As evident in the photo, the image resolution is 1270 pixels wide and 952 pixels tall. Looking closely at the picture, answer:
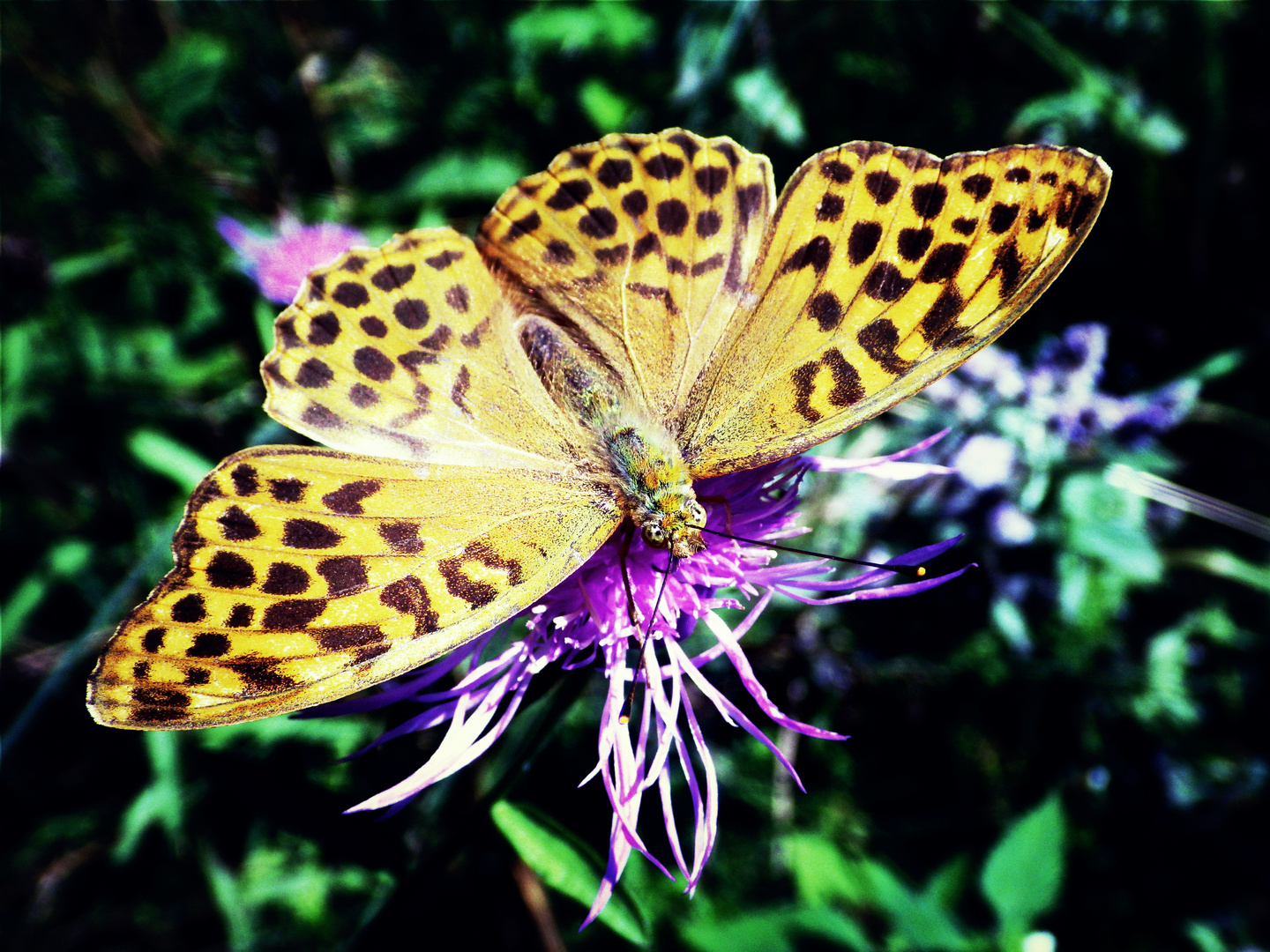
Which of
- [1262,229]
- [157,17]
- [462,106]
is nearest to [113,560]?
[462,106]

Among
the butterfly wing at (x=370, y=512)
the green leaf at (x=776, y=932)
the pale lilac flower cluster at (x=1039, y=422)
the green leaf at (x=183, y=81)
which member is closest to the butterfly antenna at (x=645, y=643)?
the butterfly wing at (x=370, y=512)

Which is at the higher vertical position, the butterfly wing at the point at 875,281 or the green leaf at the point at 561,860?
the butterfly wing at the point at 875,281

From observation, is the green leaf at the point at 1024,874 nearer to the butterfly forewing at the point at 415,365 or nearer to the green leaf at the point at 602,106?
the butterfly forewing at the point at 415,365

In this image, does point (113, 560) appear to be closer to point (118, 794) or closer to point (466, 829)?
point (118, 794)

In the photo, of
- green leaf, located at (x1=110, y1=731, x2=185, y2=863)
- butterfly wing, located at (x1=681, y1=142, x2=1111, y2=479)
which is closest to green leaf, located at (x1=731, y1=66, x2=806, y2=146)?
butterfly wing, located at (x1=681, y1=142, x2=1111, y2=479)

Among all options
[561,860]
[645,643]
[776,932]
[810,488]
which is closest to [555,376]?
[645,643]

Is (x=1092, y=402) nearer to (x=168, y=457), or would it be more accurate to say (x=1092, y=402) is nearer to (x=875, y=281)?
(x=875, y=281)
